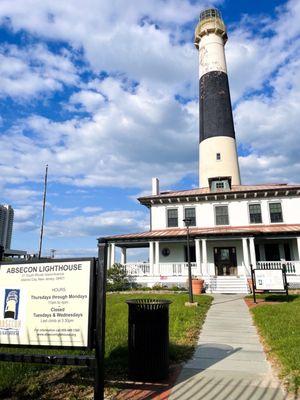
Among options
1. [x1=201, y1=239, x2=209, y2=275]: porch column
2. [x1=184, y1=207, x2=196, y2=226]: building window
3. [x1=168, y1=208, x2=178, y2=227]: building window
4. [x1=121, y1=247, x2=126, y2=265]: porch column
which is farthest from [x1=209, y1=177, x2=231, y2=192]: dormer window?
[x1=121, y1=247, x2=126, y2=265]: porch column

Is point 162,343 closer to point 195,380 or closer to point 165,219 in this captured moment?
point 195,380

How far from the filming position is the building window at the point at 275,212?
26250mm

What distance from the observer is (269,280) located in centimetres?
1468

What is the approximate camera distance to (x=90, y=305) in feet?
13.8

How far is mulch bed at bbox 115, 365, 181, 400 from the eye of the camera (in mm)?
4359

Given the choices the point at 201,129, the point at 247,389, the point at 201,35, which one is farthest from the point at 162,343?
the point at 201,35

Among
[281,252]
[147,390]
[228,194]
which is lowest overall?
[147,390]

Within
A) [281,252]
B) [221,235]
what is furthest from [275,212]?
[221,235]

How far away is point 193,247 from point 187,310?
15467 mm

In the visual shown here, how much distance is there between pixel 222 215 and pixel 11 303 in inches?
945

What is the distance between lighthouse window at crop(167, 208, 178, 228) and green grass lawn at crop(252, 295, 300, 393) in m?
16.2

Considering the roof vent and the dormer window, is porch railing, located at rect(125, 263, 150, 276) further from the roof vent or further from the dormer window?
the dormer window

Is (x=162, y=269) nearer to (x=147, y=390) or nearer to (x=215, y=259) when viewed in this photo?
(x=215, y=259)

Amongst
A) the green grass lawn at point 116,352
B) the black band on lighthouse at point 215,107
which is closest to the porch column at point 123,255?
the black band on lighthouse at point 215,107
